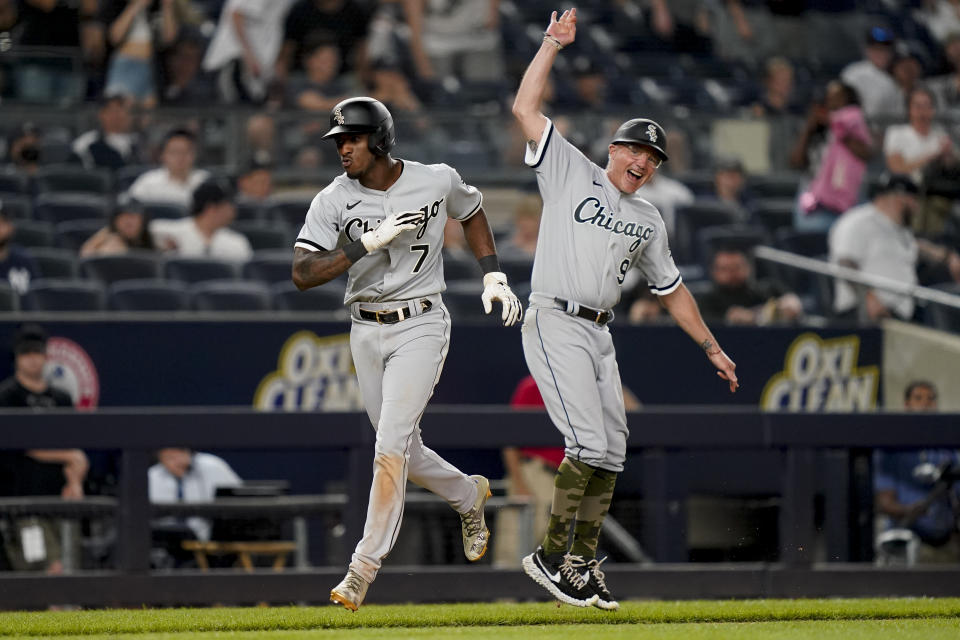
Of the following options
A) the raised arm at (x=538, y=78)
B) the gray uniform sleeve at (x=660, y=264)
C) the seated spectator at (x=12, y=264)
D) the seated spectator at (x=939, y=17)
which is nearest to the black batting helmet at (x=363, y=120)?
the raised arm at (x=538, y=78)

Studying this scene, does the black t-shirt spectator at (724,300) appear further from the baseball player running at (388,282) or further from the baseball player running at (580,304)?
the baseball player running at (388,282)

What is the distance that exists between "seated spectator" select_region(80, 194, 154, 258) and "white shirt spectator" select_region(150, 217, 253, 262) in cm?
14

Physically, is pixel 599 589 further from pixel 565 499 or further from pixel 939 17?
pixel 939 17

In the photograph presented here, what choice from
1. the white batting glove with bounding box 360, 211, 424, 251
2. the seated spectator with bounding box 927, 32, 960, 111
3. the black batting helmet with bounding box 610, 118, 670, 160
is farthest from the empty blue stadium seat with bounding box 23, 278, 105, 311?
the seated spectator with bounding box 927, 32, 960, 111

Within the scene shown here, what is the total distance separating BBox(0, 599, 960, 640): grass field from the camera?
18.9ft

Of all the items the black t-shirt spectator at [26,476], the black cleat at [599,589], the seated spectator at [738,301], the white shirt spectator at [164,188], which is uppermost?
the white shirt spectator at [164,188]

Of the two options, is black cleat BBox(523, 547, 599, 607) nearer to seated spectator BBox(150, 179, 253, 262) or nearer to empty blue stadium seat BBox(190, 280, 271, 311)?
empty blue stadium seat BBox(190, 280, 271, 311)

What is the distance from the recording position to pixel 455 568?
24.2ft

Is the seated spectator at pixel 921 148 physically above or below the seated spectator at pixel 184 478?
above

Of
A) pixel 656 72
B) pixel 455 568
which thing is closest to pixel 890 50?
pixel 656 72

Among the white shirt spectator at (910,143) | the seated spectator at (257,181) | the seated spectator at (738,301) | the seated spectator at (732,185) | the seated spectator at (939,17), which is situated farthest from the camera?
the seated spectator at (939,17)

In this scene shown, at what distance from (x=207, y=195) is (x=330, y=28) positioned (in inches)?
129

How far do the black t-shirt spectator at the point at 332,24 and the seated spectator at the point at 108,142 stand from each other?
1.89 meters

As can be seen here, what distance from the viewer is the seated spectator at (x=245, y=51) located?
1248 cm
